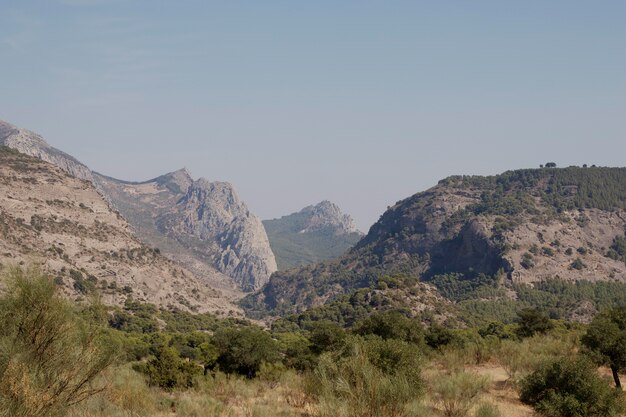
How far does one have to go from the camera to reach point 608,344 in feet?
96.2

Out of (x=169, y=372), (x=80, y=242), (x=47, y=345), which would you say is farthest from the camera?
(x=80, y=242)

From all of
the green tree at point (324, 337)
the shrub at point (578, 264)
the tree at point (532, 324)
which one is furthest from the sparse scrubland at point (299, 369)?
the shrub at point (578, 264)

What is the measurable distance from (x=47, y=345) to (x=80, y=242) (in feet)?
454

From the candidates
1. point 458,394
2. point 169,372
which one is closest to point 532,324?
point 458,394

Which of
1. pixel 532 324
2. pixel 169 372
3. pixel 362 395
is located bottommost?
pixel 532 324

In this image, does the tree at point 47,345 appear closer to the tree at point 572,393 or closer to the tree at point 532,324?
the tree at point 572,393

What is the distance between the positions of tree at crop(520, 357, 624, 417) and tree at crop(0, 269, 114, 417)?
21.5 m

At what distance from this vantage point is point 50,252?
123 metres

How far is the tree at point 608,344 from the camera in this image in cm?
2902

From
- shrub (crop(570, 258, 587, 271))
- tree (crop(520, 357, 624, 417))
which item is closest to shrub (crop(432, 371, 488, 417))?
tree (crop(520, 357, 624, 417))

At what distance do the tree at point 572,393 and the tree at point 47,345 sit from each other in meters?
21.5

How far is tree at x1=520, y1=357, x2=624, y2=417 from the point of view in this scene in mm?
22927

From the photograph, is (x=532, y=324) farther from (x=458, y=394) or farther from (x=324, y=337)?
(x=458, y=394)

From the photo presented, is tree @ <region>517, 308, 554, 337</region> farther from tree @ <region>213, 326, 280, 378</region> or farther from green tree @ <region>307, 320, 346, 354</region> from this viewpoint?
tree @ <region>213, 326, 280, 378</region>
